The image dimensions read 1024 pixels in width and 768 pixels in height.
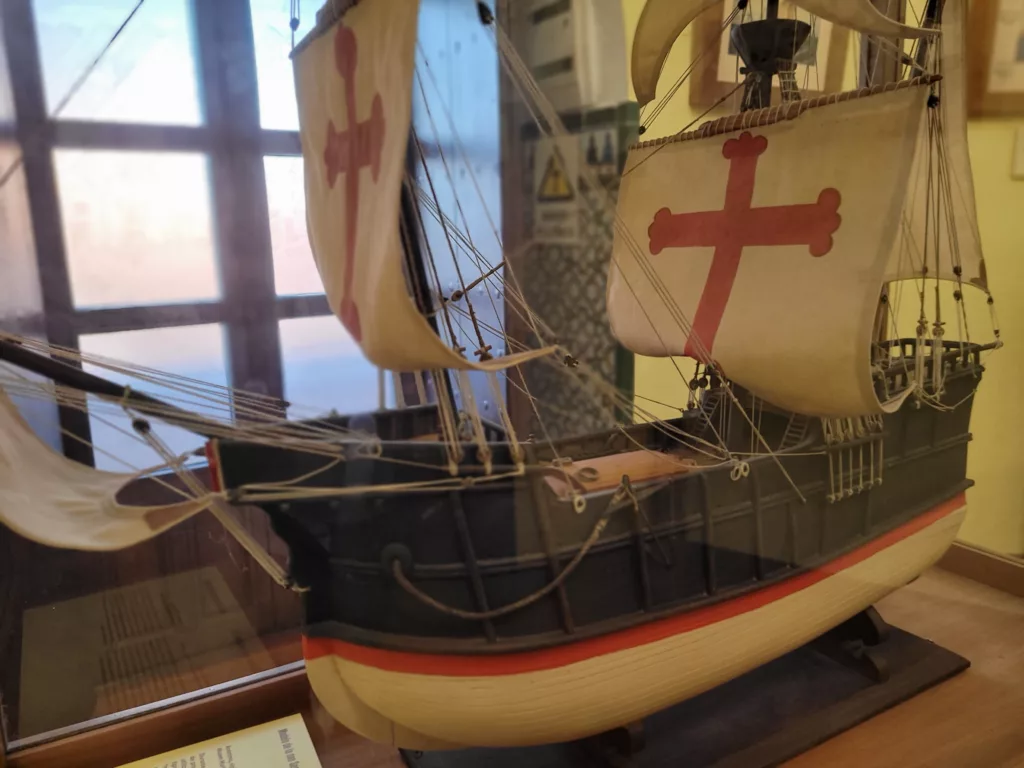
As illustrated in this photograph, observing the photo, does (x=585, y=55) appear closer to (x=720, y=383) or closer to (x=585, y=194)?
(x=585, y=194)

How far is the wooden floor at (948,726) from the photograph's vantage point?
1.16m

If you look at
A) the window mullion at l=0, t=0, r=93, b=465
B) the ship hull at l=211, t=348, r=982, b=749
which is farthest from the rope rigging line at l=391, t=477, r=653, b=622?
the window mullion at l=0, t=0, r=93, b=465

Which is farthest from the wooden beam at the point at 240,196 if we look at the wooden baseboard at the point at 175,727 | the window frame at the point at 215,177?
the wooden baseboard at the point at 175,727

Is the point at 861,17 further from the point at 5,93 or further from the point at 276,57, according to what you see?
the point at 5,93

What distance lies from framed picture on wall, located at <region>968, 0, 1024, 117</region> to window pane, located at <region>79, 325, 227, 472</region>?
1.66 meters

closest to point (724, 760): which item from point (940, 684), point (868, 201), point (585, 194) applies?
point (940, 684)

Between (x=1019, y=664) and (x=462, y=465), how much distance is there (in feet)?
3.84

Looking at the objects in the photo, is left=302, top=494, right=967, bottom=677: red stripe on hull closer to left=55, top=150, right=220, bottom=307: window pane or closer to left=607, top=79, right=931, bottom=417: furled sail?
left=607, top=79, right=931, bottom=417: furled sail

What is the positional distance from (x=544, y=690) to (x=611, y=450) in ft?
1.35

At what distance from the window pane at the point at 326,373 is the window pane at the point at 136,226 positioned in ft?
0.66

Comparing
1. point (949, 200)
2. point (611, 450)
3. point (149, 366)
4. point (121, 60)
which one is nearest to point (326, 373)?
point (149, 366)

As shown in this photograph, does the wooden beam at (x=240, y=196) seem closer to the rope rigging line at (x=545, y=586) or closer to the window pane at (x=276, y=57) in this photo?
the window pane at (x=276, y=57)

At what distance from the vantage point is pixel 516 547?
36.6 inches

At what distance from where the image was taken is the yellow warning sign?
1.26 m
